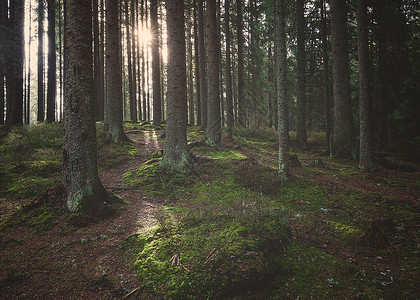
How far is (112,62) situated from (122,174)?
6.38m

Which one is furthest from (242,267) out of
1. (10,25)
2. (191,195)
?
(10,25)

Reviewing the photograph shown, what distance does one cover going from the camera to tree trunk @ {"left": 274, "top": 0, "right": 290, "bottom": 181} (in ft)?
22.5

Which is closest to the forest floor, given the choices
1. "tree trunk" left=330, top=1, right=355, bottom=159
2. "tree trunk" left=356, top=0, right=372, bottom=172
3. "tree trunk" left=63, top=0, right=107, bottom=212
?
"tree trunk" left=63, top=0, right=107, bottom=212

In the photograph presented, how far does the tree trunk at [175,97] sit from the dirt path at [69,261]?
3.19 m

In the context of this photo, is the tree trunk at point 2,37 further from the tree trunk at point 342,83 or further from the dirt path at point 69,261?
the tree trunk at point 342,83

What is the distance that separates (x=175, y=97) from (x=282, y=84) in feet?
12.6

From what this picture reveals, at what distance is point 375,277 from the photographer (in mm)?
3170

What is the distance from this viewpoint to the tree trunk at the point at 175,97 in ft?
26.4

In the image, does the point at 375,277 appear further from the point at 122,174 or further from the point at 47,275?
the point at 122,174

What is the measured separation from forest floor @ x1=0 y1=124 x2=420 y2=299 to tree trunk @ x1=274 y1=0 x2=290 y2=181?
2.69ft

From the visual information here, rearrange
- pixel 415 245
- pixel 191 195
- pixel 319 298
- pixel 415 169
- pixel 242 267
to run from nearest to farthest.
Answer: pixel 319 298, pixel 242 267, pixel 415 245, pixel 191 195, pixel 415 169

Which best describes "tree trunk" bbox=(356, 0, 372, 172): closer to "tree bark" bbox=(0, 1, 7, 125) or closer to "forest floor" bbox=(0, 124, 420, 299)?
"forest floor" bbox=(0, 124, 420, 299)

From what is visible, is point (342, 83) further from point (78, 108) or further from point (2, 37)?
point (2, 37)

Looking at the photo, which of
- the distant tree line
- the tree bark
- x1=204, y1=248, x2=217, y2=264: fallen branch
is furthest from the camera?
the tree bark
